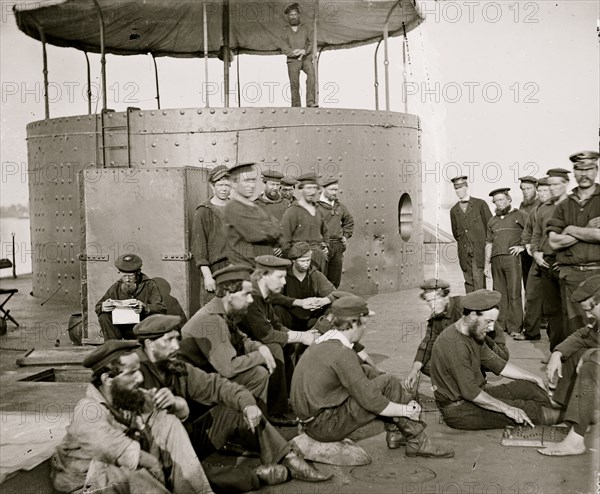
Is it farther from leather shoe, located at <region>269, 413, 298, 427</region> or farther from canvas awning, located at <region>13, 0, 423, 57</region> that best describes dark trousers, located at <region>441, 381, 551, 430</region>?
canvas awning, located at <region>13, 0, 423, 57</region>

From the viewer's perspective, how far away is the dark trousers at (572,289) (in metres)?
6.67

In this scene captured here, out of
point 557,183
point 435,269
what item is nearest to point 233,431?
point 557,183

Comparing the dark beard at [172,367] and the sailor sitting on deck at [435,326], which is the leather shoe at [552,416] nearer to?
the sailor sitting on deck at [435,326]

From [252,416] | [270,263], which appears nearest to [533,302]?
[270,263]

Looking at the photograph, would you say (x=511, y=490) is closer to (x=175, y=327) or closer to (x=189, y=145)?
(x=175, y=327)

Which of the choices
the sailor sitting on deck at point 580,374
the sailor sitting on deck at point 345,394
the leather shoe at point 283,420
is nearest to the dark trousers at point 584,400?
the sailor sitting on deck at point 580,374

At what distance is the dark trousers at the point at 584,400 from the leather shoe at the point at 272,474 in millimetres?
1933

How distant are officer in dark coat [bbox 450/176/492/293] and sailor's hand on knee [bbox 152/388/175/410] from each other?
6529 mm

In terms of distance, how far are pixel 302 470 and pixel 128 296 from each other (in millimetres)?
3161

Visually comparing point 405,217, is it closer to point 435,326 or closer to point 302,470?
point 435,326

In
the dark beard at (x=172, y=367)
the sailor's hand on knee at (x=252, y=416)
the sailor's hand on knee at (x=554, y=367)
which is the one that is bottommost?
the sailor's hand on knee at (x=252, y=416)

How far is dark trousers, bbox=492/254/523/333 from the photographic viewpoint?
9.18 m

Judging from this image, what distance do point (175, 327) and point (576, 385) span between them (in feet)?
8.68

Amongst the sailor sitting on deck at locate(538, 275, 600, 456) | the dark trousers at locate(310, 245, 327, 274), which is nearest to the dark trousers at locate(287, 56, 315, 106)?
the dark trousers at locate(310, 245, 327, 274)
